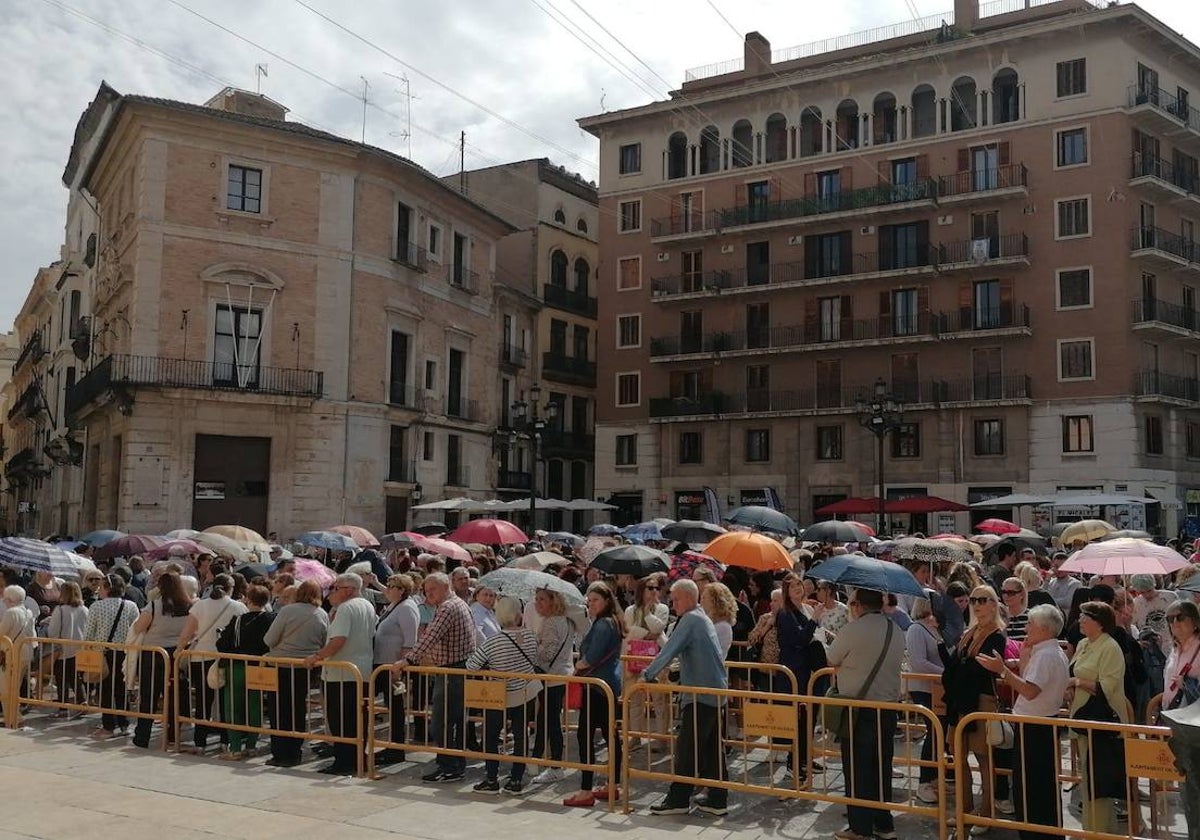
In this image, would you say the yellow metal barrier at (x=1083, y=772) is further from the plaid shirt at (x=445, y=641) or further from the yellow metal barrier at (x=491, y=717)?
the plaid shirt at (x=445, y=641)

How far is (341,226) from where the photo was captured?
36.7 meters

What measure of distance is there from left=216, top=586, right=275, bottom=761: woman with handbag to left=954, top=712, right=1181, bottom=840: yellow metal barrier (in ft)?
20.9

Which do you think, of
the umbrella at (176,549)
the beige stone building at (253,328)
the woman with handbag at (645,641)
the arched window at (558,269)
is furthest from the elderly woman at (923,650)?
the arched window at (558,269)

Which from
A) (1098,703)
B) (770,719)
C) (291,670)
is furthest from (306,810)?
(1098,703)

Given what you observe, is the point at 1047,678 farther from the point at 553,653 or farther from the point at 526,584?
the point at 526,584

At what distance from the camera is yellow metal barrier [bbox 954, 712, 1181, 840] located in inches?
266

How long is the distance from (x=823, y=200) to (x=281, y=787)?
1565 inches

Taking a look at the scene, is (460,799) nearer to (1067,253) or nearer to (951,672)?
(951,672)

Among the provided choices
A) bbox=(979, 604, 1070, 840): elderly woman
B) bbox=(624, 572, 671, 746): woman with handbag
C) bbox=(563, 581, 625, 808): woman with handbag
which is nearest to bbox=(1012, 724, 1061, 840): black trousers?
bbox=(979, 604, 1070, 840): elderly woman

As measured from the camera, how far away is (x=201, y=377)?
112 ft

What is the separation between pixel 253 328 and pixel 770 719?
30106 mm

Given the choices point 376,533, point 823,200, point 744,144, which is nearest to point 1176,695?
point 376,533

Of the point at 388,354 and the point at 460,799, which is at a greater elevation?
the point at 388,354

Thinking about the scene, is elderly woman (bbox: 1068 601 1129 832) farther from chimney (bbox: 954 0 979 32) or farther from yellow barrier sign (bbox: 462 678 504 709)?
chimney (bbox: 954 0 979 32)
